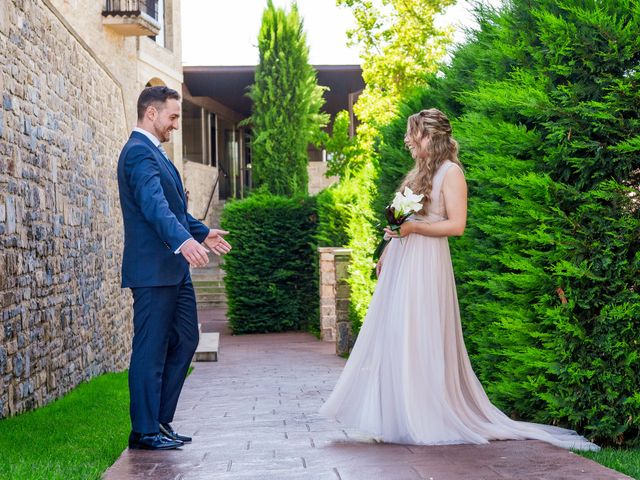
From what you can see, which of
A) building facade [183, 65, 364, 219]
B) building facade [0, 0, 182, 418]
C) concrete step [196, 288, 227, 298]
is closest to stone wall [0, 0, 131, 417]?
building facade [0, 0, 182, 418]

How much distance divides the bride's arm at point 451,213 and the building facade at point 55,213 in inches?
126

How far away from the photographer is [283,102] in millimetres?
25953

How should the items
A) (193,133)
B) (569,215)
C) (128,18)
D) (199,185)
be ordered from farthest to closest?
(193,133)
(199,185)
(128,18)
(569,215)

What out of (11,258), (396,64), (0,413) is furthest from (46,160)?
(396,64)

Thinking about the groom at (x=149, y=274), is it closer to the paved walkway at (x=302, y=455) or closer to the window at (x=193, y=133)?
the paved walkway at (x=302, y=455)

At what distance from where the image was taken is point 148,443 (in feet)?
18.1

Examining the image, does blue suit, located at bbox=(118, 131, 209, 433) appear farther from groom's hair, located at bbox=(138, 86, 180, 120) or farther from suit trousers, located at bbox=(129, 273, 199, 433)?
groom's hair, located at bbox=(138, 86, 180, 120)

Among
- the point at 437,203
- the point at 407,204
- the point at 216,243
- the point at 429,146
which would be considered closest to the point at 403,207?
the point at 407,204

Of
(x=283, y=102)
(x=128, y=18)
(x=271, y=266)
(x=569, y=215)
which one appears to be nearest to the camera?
(x=569, y=215)

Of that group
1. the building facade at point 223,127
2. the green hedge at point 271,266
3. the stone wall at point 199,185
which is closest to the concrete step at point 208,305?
the stone wall at point 199,185

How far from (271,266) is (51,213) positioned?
10.5m

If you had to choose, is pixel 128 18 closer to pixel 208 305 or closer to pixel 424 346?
pixel 208 305

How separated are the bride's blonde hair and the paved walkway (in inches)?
63.2

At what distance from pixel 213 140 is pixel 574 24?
26511 mm
